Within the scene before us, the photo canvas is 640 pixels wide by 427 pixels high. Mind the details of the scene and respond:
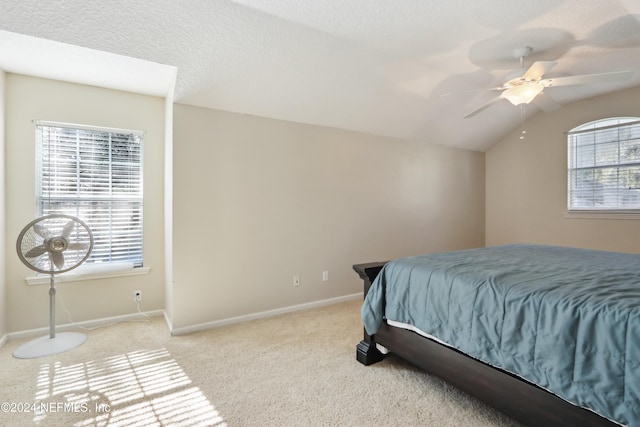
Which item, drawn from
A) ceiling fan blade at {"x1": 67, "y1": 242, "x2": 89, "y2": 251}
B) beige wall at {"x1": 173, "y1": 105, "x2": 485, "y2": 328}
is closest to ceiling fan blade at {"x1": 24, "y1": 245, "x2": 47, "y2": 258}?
ceiling fan blade at {"x1": 67, "y1": 242, "x2": 89, "y2": 251}

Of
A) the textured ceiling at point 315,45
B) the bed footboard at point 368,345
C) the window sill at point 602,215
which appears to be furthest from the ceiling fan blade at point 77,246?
the window sill at point 602,215

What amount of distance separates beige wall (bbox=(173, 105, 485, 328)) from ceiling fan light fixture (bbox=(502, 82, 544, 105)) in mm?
1630

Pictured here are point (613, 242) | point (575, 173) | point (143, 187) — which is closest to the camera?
point (143, 187)

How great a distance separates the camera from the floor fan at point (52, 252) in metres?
2.32

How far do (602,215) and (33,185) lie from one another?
238 inches

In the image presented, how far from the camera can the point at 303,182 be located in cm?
334

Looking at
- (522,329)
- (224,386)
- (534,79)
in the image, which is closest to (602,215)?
(534,79)

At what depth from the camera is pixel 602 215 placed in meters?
3.74

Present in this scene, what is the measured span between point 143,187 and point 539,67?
3.54m

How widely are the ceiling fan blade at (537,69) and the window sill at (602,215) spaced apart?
101 inches

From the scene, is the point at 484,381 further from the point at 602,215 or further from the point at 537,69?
the point at 602,215

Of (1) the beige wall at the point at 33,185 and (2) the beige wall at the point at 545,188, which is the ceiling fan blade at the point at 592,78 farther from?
(1) the beige wall at the point at 33,185

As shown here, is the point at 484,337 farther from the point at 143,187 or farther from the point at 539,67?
the point at 143,187

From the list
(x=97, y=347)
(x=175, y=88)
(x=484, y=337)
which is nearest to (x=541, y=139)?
(x=484, y=337)
